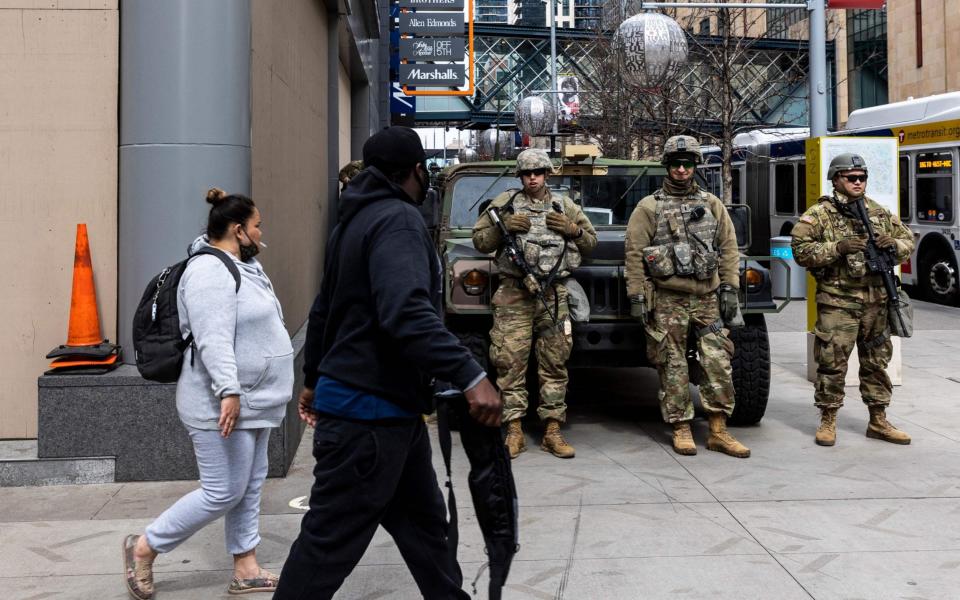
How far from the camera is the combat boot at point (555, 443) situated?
22.2ft

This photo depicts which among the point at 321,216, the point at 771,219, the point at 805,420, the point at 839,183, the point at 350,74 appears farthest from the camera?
the point at 771,219

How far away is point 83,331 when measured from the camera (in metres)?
5.97

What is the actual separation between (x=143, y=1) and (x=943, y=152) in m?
13.9

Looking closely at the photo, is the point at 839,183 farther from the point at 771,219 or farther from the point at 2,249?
the point at 771,219

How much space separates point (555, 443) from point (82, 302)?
295cm

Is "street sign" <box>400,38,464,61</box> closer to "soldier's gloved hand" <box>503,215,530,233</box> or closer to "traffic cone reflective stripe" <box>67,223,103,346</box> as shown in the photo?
"soldier's gloved hand" <box>503,215,530,233</box>

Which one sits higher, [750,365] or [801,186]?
[801,186]

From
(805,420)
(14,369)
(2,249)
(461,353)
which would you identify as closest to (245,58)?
(2,249)

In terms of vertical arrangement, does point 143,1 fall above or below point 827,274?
above

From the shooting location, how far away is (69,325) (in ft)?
19.7

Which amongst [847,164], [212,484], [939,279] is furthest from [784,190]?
[212,484]

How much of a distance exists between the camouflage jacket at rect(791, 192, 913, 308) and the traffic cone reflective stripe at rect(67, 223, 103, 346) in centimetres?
430

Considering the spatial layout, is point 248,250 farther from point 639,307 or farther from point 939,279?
point 939,279

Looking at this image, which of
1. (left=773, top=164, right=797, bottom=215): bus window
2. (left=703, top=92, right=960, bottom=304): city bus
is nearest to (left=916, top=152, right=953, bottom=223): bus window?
(left=703, top=92, right=960, bottom=304): city bus
